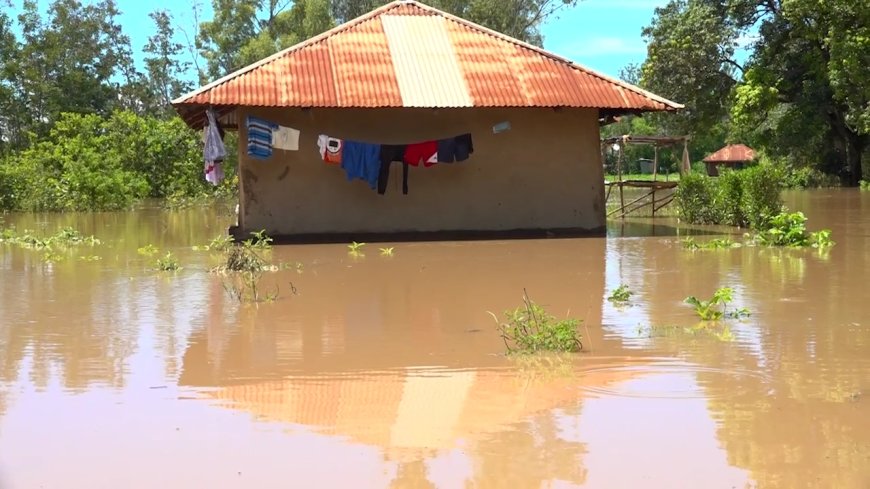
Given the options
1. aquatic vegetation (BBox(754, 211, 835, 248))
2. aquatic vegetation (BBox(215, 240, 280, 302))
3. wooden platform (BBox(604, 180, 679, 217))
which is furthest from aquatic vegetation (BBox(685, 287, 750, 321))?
wooden platform (BBox(604, 180, 679, 217))

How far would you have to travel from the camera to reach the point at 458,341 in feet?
22.6

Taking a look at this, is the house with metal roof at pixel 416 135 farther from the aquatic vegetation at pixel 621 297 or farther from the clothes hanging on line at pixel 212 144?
the aquatic vegetation at pixel 621 297

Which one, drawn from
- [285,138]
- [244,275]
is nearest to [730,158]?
[285,138]

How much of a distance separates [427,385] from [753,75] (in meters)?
30.6

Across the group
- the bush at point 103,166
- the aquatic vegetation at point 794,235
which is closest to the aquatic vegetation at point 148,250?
the aquatic vegetation at point 794,235

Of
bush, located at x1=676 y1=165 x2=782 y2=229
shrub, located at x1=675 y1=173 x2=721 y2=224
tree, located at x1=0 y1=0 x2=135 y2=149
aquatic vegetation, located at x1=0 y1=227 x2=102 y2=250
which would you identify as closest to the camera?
aquatic vegetation, located at x1=0 y1=227 x2=102 y2=250

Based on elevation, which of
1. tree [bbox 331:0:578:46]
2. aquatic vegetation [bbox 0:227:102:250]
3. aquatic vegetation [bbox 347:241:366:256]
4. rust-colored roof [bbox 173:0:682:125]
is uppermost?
tree [bbox 331:0:578:46]

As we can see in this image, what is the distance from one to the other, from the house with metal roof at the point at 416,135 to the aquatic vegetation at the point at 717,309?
7897mm

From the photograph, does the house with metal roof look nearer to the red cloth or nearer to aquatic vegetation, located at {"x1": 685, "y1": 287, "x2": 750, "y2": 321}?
the red cloth

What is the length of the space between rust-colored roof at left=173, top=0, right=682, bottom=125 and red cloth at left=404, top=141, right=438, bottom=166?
82 centimetres

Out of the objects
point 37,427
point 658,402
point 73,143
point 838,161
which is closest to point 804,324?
point 658,402

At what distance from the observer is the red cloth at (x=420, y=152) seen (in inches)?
616

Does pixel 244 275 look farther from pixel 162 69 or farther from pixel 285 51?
pixel 162 69

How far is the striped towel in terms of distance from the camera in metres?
15.2
